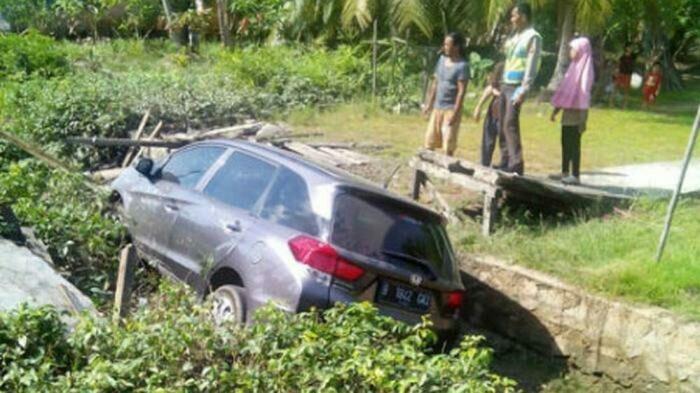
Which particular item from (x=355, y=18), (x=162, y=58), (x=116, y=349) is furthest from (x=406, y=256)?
(x=162, y=58)

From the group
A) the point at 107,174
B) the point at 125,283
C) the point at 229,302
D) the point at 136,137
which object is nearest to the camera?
the point at 125,283

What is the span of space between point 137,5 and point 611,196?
2029 centimetres

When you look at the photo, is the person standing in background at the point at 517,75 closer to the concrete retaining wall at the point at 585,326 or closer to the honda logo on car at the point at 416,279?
the concrete retaining wall at the point at 585,326

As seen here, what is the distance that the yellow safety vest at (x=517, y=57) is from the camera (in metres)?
9.64

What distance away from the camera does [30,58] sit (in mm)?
17734

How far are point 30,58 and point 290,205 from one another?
42.5 ft

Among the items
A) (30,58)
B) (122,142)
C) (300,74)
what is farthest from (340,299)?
(30,58)

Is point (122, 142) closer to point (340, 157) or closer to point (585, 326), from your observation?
point (340, 157)

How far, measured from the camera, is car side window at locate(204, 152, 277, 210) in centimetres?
689

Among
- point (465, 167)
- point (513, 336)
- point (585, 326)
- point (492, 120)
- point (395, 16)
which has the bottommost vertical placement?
point (513, 336)

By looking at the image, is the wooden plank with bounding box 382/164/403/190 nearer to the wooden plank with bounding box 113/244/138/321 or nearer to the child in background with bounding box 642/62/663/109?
the wooden plank with bounding box 113/244/138/321

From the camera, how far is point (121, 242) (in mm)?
7531

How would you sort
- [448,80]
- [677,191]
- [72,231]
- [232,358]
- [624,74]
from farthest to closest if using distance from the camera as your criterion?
1. [624,74]
2. [448,80]
3. [677,191]
4. [72,231]
5. [232,358]

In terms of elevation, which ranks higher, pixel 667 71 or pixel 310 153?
pixel 667 71
